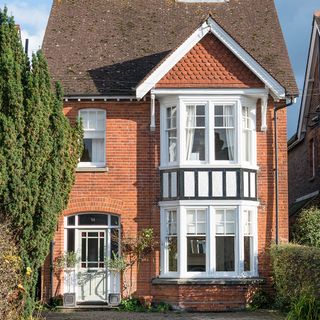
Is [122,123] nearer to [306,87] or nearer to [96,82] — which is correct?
[96,82]

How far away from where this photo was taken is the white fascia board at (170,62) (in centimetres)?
2288

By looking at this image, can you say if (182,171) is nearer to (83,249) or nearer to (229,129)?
(229,129)

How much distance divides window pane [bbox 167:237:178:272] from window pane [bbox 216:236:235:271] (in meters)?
1.29

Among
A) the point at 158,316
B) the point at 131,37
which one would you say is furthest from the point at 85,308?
the point at 131,37

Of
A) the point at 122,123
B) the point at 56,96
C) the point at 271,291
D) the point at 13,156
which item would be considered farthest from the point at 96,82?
the point at 271,291

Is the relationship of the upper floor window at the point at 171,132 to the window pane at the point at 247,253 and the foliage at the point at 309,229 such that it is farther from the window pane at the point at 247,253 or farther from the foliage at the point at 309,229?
the foliage at the point at 309,229

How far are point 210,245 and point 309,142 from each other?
32.9 ft

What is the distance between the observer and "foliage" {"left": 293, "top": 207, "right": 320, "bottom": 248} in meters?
23.1


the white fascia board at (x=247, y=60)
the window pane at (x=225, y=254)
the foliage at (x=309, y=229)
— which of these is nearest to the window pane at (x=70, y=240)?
the window pane at (x=225, y=254)

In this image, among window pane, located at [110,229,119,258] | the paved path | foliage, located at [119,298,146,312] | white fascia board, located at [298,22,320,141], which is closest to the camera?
the paved path

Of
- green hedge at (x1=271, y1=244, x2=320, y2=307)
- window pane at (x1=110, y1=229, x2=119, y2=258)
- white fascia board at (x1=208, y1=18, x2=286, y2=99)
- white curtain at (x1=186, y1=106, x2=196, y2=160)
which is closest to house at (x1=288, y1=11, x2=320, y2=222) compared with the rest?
green hedge at (x1=271, y1=244, x2=320, y2=307)

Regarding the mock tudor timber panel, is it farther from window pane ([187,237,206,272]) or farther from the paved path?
the paved path

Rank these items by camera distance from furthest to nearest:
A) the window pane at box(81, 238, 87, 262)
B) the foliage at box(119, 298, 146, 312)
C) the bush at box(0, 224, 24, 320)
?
the window pane at box(81, 238, 87, 262) → the foliage at box(119, 298, 146, 312) → the bush at box(0, 224, 24, 320)

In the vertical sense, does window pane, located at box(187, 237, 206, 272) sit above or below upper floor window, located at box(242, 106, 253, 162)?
below
